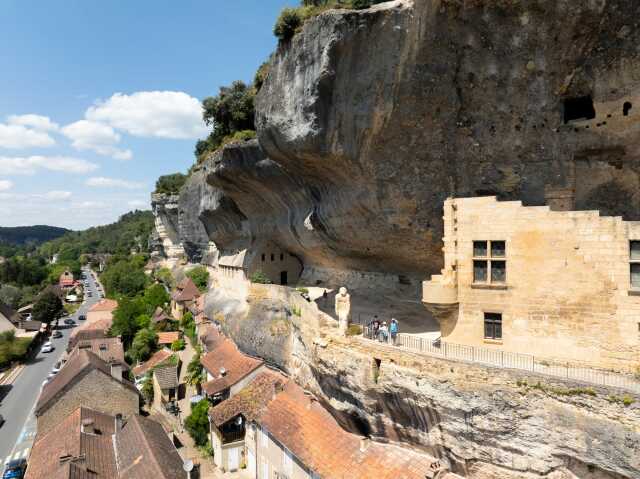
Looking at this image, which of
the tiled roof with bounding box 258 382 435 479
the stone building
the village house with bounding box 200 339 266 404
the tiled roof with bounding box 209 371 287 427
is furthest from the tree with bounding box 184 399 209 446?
the stone building

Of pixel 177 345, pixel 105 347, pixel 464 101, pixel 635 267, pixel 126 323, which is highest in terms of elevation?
pixel 464 101

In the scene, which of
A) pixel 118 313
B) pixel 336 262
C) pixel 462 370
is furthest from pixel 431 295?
pixel 118 313

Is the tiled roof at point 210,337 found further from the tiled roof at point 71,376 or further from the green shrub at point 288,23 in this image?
the green shrub at point 288,23

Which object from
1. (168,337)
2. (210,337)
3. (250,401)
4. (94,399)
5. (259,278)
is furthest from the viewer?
(168,337)

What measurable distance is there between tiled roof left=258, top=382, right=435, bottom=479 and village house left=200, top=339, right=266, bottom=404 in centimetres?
361

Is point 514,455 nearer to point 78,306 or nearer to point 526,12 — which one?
point 526,12

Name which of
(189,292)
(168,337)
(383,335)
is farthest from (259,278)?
(189,292)

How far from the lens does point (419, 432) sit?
43.2 feet

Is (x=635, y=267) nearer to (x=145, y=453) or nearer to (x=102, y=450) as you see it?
(x=145, y=453)

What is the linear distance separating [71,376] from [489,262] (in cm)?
2712

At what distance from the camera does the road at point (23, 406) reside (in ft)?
87.9

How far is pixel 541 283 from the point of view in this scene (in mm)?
12359

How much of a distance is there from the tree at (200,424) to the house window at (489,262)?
1809cm

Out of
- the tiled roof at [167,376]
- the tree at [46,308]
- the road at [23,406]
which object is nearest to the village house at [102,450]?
the tiled roof at [167,376]
